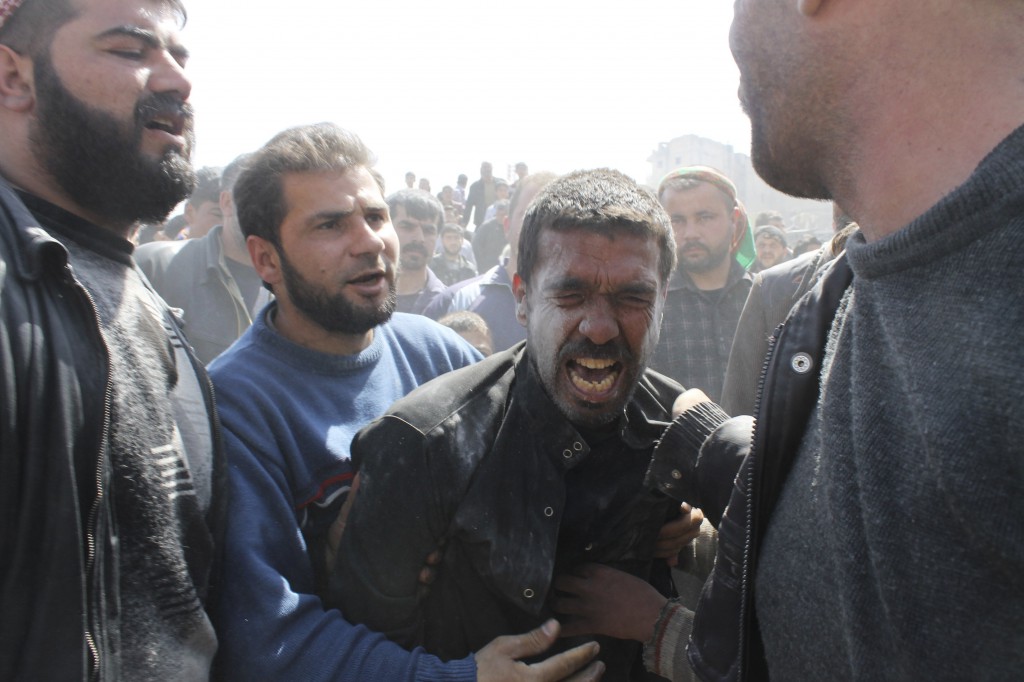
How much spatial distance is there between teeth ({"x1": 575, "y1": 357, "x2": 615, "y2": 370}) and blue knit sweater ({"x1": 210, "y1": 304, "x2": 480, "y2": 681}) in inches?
28.1

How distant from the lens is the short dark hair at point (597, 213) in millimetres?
1896

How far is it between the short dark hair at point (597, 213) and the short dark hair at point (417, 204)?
166 inches

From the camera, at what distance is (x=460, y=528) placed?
5.47ft

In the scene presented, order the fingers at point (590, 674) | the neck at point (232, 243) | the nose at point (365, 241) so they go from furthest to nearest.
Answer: the neck at point (232, 243) → the nose at point (365, 241) → the fingers at point (590, 674)

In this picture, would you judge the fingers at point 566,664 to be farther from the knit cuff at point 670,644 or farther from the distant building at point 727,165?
the distant building at point 727,165

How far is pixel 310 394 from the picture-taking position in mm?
2062

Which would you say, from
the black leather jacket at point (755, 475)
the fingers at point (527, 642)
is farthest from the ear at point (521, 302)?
the fingers at point (527, 642)

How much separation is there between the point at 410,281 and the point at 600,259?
420cm

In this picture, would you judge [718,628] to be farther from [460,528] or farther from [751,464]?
[460,528]

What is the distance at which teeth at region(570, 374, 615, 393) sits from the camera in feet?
6.07

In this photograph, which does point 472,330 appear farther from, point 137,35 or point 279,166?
point 137,35

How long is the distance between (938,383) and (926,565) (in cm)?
25

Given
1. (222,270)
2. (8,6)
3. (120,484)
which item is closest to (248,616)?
(120,484)

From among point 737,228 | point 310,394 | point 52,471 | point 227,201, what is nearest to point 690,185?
point 737,228
